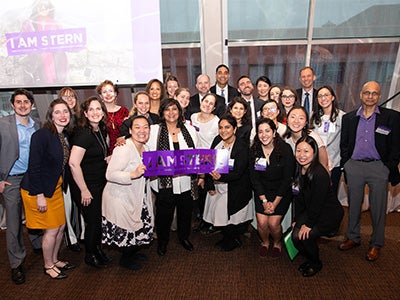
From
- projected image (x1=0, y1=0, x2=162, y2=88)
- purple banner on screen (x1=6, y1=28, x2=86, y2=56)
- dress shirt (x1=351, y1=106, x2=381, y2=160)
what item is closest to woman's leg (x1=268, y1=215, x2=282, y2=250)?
dress shirt (x1=351, y1=106, x2=381, y2=160)

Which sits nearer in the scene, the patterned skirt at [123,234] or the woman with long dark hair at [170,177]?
the patterned skirt at [123,234]

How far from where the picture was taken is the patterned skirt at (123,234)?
2.78m

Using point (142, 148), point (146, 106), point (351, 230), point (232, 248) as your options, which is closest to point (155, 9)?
point (146, 106)

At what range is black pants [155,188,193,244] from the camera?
303 centimetres

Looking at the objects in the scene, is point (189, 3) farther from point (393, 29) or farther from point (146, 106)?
point (393, 29)

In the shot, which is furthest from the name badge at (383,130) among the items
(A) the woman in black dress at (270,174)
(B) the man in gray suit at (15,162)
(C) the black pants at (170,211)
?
(B) the man in gray suit at (15,162)

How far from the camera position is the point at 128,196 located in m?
2.72

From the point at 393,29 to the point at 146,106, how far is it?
14.5 feet

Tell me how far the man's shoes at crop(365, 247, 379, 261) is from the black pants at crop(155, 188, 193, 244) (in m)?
1.86

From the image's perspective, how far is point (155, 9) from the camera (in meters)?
4.32

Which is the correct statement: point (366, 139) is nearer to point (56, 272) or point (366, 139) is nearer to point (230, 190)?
point (230, 190)

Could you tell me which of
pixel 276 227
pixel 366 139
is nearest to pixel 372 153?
pixel 366 139

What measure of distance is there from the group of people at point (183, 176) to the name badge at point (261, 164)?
0.01 metres

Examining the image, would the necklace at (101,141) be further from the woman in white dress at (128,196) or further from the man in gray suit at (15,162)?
the man in gray suit at (15,162)
